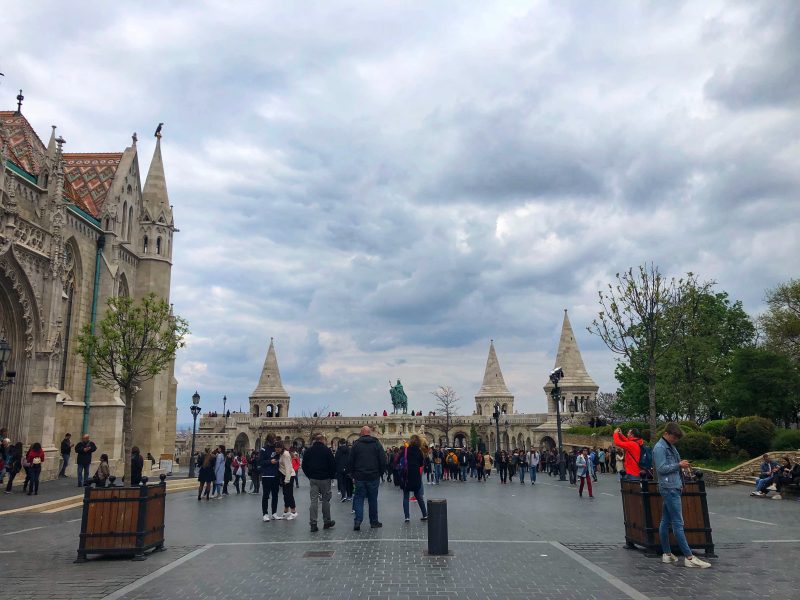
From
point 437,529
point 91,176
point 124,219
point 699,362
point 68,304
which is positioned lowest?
point 437,529

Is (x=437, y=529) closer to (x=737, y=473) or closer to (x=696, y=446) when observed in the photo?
(x=737, y=473)

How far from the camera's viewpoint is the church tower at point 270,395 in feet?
261

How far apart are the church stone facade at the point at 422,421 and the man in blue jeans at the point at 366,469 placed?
5291 cm

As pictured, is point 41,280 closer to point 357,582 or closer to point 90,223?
point 90,223

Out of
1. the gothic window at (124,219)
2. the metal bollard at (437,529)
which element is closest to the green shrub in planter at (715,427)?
the metal bollard at (437,529)

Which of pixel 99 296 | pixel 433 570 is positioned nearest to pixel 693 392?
pixel 99 296

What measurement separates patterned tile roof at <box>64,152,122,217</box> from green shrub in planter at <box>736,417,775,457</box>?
1246 inches

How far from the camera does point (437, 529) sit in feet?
27.6

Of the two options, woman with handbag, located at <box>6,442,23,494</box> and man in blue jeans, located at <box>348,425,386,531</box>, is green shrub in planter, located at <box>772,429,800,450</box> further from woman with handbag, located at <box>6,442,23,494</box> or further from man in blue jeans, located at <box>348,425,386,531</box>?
woman with handbag, located at <box>6,442,23,494</box>

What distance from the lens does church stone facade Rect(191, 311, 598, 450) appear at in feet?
221

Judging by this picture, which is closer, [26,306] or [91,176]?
[26,306]

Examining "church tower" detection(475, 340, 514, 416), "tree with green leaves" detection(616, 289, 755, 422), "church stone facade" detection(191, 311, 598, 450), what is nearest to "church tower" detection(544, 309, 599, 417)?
"church stone facade" detection(191, 311, 598, 450)

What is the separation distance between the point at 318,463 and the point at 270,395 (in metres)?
70.8

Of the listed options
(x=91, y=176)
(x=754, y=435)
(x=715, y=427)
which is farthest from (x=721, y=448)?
(x=91, y=176)
